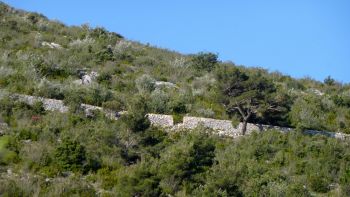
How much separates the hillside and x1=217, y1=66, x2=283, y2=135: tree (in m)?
0.07

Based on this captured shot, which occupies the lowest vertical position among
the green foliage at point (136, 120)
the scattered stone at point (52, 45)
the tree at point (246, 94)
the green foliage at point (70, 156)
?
the green foliage at point (70, 156)

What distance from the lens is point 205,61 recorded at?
52.5 meters

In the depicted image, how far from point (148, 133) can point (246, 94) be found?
28.8 feet

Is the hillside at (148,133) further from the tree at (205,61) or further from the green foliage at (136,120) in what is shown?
the tree at (205,61)

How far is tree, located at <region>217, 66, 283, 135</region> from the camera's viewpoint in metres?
33.2

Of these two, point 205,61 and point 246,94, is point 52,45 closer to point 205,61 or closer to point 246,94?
point 205,61

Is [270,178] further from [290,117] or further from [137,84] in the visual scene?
[137,84]

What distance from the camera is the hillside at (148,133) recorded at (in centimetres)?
2147

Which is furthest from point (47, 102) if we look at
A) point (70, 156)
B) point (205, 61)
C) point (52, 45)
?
point (205, 61)

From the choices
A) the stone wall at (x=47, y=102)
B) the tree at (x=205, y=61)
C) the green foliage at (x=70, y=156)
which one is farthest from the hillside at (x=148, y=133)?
the tree at (x=205, y=61)

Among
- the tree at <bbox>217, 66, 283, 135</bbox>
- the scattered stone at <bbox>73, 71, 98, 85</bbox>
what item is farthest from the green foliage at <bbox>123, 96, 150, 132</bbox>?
the scattered stone at <bbox>73, 71, 98, 85</bbox>

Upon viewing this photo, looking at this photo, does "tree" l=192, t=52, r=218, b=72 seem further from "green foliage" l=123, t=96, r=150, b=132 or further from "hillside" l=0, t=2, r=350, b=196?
"green foliage" l=123, t=96, r=150, b=132

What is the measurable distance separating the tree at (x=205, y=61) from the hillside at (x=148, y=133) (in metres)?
2.14

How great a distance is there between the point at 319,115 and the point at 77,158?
21.2m
